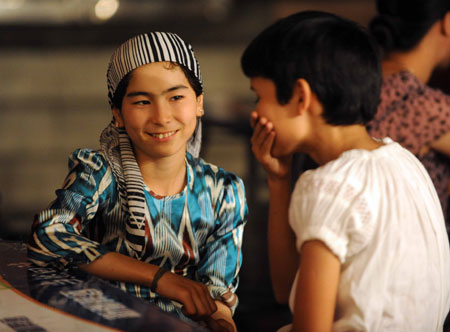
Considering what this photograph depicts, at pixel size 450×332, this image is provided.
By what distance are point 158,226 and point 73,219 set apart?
0.20 meters

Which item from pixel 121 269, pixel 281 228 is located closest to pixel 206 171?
pixel 281 228

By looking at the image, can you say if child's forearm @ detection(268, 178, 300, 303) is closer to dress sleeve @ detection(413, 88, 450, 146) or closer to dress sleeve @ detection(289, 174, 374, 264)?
dress sleeve @ detection(289, 174, 374, 264)

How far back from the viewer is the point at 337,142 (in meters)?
1.23

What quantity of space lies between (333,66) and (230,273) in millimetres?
543

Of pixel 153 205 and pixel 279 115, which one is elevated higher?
pixel 279 115

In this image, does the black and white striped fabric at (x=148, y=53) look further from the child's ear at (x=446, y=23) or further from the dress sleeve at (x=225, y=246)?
the child's ear at (x=446, y=23)

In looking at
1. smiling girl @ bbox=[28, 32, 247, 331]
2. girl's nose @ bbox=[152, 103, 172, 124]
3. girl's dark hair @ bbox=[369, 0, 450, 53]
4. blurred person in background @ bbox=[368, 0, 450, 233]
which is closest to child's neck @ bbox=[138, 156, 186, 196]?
smiling girl @ bbox=[28, 32, 247, 331]

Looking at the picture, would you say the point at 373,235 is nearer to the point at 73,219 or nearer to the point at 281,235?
the point at 281,235

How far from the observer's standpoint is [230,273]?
1.44 m

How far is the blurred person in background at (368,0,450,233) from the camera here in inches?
73.2

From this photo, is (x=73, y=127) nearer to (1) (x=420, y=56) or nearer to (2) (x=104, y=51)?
(2) (x=104, y=51)

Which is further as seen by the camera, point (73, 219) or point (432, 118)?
point (432, 118)

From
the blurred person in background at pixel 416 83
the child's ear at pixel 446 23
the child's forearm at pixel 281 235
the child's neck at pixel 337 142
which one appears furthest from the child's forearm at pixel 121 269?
the child's ear at pixel 446 23

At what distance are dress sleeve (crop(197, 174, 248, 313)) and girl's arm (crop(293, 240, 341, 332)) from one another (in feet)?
1.13
